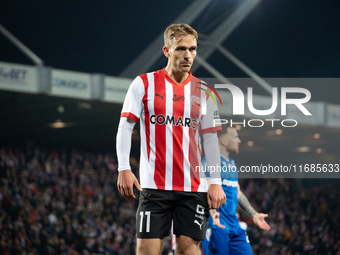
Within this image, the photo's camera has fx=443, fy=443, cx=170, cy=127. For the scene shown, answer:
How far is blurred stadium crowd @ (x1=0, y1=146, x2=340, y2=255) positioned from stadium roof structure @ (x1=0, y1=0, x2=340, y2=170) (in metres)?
1.58

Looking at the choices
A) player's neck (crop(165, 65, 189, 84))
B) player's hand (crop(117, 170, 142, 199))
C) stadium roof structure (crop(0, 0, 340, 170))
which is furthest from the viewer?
stadium roof structure (crop(0, 0, 340, 170))

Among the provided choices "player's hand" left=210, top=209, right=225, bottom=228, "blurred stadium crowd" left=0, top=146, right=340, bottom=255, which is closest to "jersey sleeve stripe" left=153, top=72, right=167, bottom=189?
"player's hand" left=210, top=209, right=225, bottom=228

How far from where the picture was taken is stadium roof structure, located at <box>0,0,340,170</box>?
1348cm

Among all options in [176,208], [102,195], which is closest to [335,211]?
[102,195]

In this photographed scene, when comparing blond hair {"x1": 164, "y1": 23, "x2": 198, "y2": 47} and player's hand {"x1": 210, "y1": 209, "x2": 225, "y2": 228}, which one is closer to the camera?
blond hair {"x1": 164, "y1": 23, "x2": 198, "y2": 47}

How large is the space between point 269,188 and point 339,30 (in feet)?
36.5

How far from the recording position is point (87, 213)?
13.0 m

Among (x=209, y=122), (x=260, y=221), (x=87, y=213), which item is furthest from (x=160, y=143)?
(x=87, y=213)

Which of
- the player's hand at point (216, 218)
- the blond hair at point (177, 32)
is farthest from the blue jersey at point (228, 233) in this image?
the blond hair at point (177, 32)

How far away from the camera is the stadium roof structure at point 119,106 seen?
13484 millimetres

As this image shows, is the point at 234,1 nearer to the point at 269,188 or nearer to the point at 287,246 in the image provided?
the point at 269,188

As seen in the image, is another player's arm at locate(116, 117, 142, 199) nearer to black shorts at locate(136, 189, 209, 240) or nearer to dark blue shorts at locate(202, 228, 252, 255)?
black shorts at locate(136, 189, 209, 240)

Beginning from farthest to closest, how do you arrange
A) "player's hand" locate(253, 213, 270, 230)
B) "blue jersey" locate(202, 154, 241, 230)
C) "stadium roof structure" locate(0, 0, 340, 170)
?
"stadium roof structure" locate(0, 0, 340, 170)
"player's hand" locate(253, 213, 270, 230)
"blue jersey" locate(202, 154, 241, 230)

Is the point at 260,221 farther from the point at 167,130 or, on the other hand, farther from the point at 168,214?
the point at 167,130
